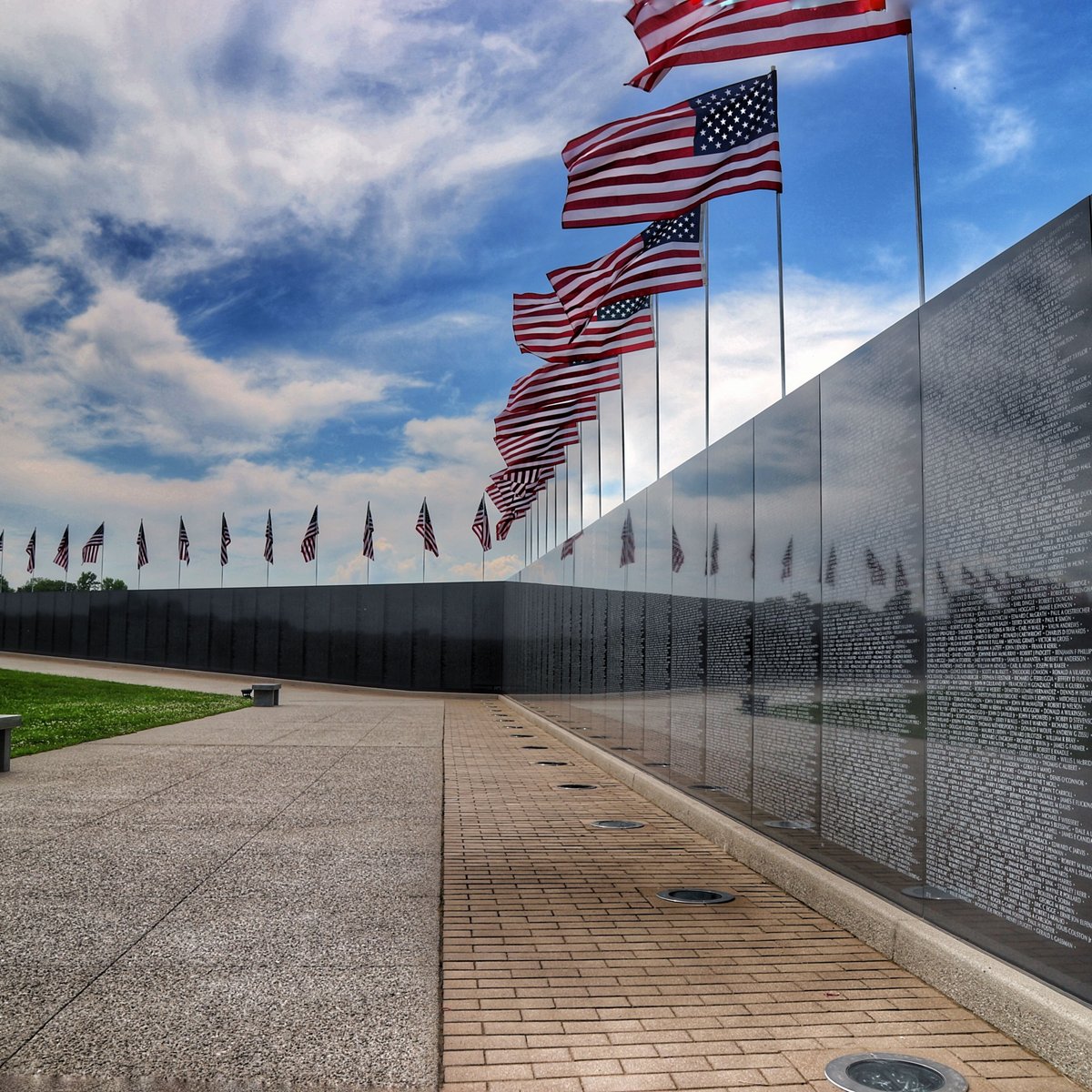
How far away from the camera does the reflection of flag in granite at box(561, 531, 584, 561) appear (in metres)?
19.2

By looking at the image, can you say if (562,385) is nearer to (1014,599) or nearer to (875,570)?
(875,570)

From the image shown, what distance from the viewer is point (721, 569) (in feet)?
30.2

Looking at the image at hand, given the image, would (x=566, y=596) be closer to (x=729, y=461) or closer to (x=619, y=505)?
(x=619, y=505)

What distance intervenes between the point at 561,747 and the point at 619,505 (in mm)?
Answer: 4892

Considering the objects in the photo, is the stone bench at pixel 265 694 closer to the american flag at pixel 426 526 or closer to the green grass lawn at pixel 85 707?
the green grass lawn at pixel 85 707

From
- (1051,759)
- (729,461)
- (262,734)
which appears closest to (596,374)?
(729,461)

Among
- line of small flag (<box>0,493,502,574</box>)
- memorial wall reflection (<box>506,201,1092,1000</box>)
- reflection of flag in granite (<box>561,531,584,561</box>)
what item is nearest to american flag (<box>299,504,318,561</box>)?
line of small flag (<box>0,493,502,574</box>)

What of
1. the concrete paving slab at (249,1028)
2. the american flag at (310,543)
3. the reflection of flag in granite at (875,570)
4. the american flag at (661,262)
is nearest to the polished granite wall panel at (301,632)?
the american flag at (310,543)

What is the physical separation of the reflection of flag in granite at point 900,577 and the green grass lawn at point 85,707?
468 inches

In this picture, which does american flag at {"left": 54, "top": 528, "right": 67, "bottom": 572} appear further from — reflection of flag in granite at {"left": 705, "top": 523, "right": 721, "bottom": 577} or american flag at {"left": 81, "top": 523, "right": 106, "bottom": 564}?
reflection of flag in granite at {"left": 705, "top": 523, "right": 721, "bottom": 577}

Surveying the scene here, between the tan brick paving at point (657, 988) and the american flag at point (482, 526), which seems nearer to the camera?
the tan brick paving at point (657, 988)

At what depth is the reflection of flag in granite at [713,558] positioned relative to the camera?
30.6 feet

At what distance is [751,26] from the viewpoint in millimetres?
6438

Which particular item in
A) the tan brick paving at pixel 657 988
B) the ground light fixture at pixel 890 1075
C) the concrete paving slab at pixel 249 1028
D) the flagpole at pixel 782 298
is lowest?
the tan brick paving at pixel 657 988
